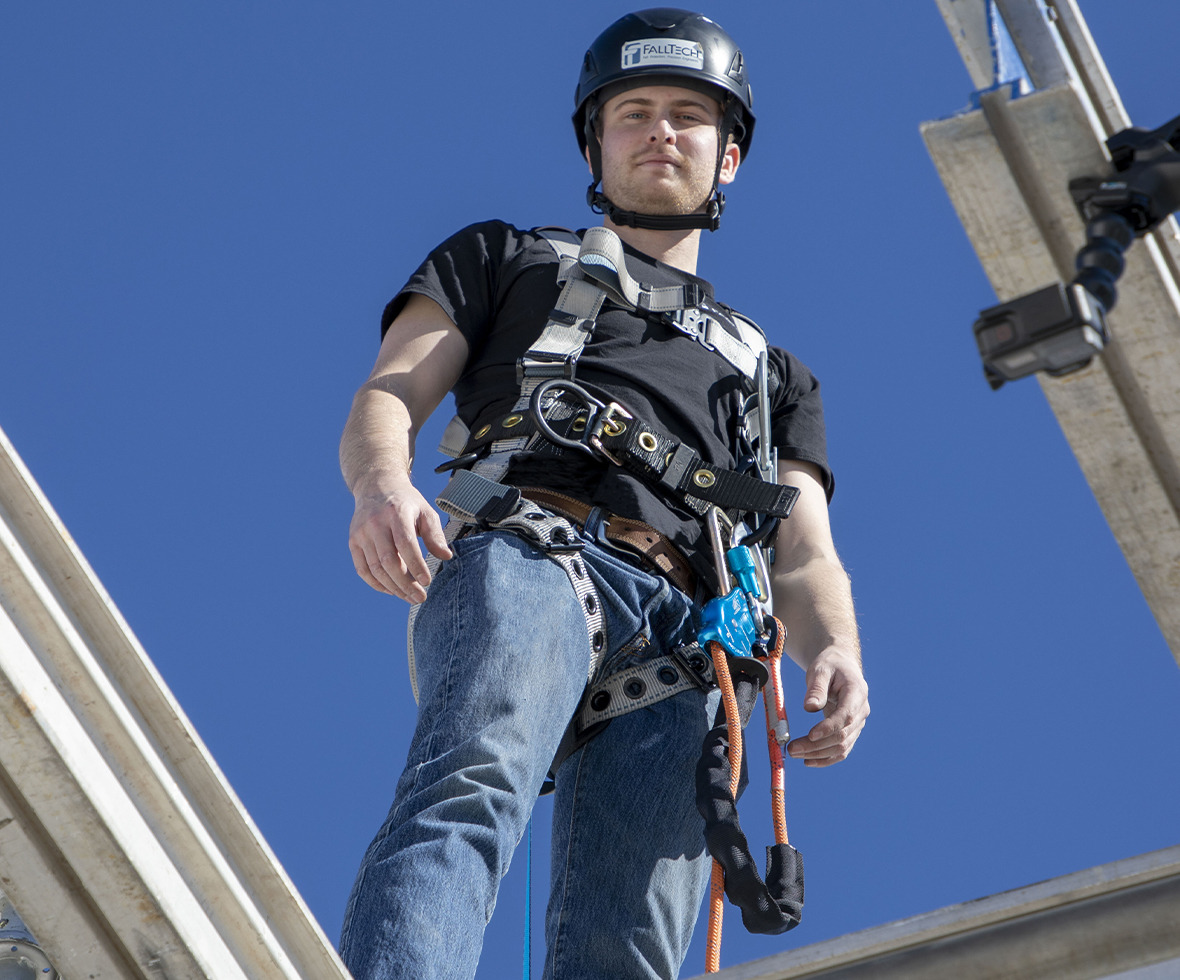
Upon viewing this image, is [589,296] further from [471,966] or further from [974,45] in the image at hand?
[471,966]

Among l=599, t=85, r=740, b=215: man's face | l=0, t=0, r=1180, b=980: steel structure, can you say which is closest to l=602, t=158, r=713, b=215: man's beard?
l=599, t=85, r=740, b=215: man's face

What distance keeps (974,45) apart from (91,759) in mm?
1594

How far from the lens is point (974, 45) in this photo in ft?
6.98

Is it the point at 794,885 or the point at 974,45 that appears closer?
the point at 974,45

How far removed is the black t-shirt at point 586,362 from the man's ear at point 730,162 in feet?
2.36

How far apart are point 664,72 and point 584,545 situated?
191cm

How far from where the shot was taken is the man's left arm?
3.24 metres

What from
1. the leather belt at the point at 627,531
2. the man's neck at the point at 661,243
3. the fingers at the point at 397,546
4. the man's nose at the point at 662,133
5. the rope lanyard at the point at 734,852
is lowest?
the rope lanyard at the point at 734,852

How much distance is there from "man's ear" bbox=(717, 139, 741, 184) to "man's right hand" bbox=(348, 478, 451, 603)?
197 centimetres

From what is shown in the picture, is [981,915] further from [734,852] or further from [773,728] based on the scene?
[773,728]

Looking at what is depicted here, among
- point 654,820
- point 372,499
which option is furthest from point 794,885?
point 372,499

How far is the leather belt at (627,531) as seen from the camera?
10.5 feet

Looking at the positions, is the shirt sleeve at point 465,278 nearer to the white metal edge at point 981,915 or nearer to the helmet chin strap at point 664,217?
the helmet chin strap at point 664,217

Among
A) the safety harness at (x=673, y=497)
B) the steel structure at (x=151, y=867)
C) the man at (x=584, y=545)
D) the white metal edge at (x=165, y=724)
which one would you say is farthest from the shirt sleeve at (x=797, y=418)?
the white metal edge at (x=165, y=724)
